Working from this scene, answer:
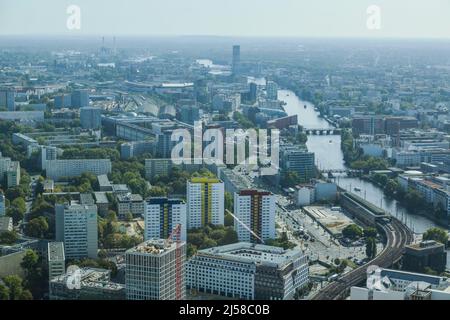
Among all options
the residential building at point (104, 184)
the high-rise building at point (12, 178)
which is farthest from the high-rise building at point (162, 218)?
the high-rise building at point (12, 178)

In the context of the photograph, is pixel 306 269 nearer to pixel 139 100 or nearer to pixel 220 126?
pixel 220 126

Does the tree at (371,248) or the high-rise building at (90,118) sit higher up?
the high-rise building at (90,118)

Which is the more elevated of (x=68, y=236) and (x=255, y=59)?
(x=255, y=59)

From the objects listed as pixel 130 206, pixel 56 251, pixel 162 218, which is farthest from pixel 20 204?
pixel 56 251

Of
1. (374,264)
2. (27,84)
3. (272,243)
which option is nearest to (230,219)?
(272,243)

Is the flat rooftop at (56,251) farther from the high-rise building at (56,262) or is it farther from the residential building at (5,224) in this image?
the residential building at (5,224)

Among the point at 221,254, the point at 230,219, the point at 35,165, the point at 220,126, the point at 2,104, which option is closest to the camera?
the point at 221,254
